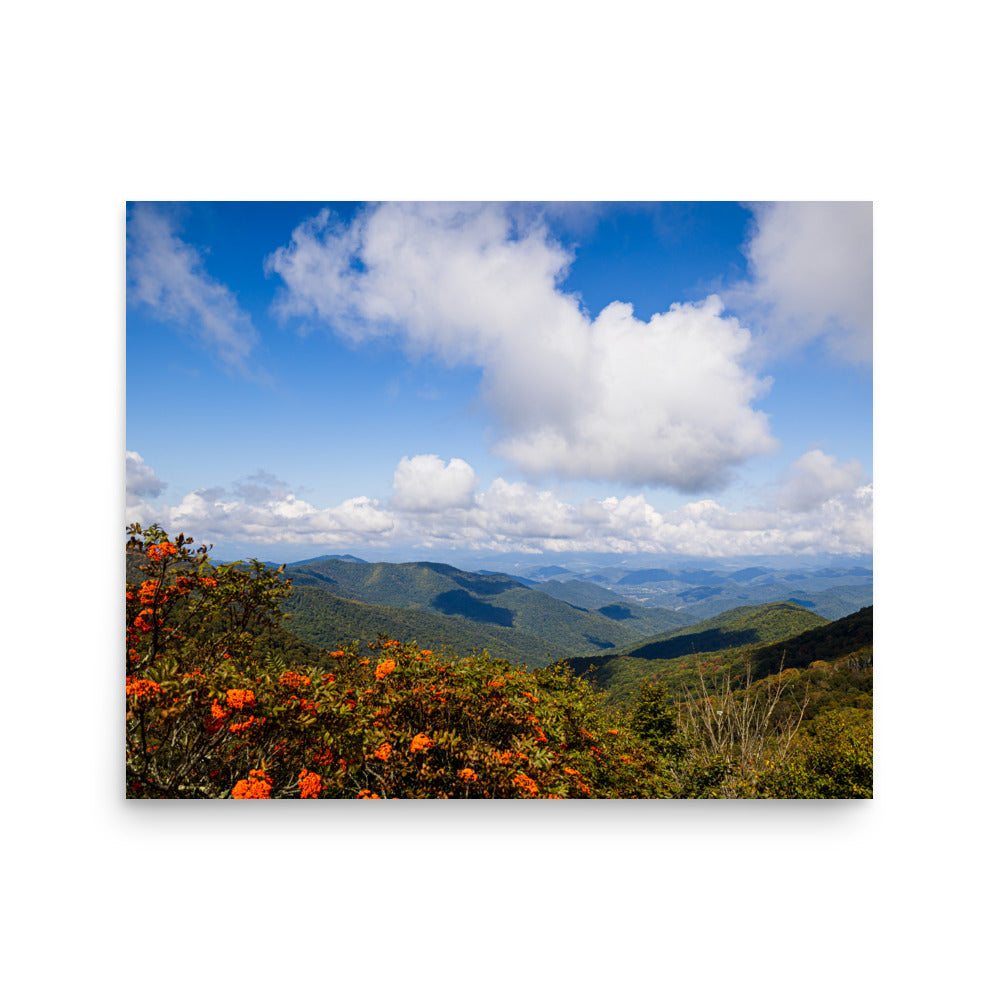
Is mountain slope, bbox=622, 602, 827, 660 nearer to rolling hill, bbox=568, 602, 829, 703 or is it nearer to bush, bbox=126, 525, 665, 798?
rolling hill, bbox=568, 602, 829, 703

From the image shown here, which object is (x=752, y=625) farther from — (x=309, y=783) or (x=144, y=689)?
(x=144, y=689)

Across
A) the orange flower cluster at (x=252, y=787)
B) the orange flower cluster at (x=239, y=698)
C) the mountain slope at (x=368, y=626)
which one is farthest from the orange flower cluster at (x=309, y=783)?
the mountain slope at (x=368, y=626)

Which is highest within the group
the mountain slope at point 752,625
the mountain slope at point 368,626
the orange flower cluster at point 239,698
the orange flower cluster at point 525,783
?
the mountain slope at point 368,626

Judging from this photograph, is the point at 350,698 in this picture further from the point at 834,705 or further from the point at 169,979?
the point at 834,705

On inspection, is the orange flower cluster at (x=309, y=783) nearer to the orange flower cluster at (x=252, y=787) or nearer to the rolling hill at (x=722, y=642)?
the orange flower cluster at (x=252, y=787)

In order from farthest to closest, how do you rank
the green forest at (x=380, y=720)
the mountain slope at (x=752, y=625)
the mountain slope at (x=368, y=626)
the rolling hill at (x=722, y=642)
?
the mountain slope at (x=752, y=625) < the rolling hill at (x=722, y=642) < the mountain slope at (x=368, y=626) < the green forest at (x=380, y=720)

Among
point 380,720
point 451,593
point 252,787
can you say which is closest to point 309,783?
point 252,787
